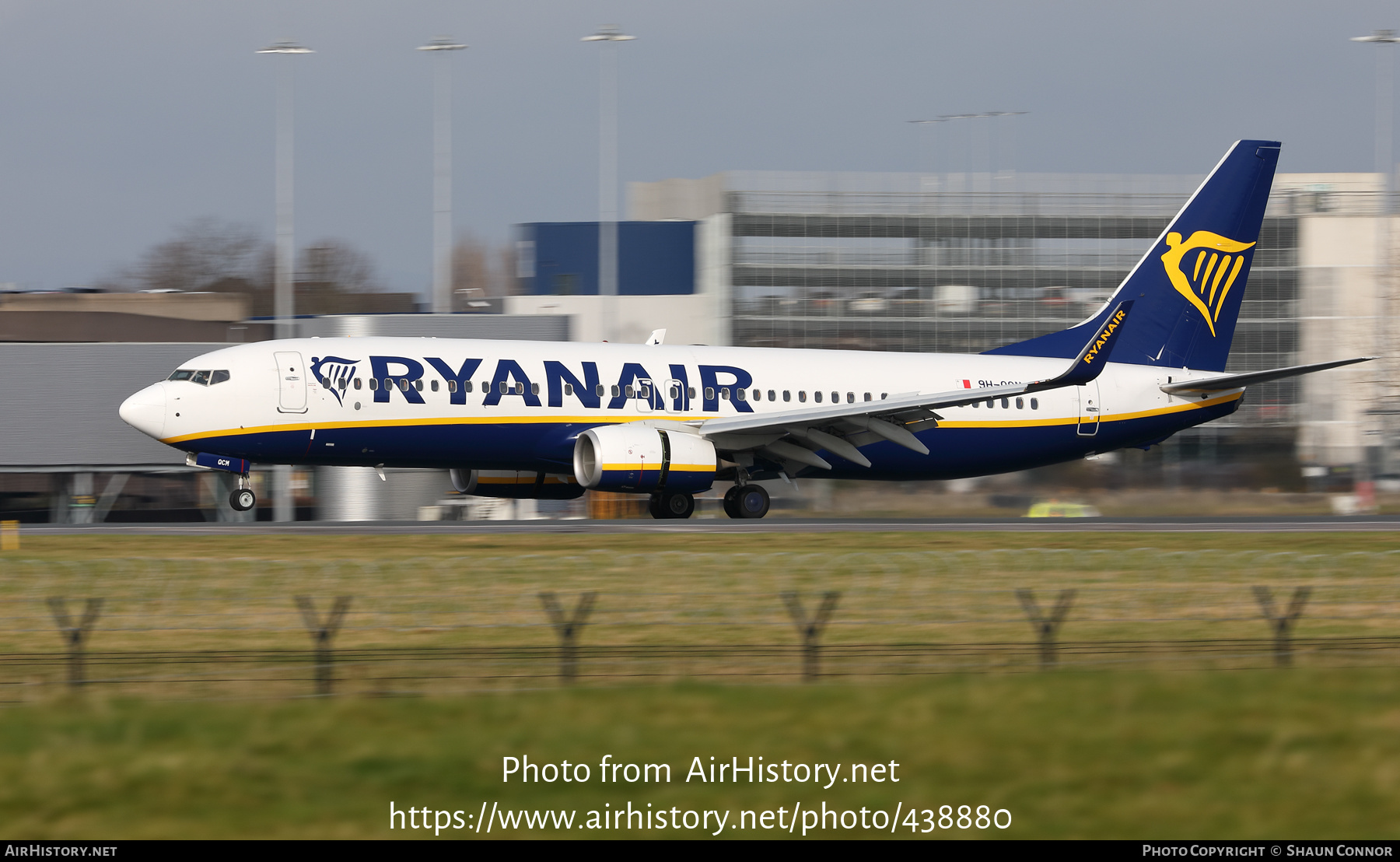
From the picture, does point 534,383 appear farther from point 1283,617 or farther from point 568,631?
point 1283,617

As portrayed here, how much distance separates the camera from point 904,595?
17969 mm

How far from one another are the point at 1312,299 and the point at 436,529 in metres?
98.3

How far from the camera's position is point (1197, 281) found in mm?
42625

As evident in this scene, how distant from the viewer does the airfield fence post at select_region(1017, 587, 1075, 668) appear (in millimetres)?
14930

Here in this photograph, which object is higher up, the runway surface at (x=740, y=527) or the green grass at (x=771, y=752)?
→ the green grass at (x=771, y=752)

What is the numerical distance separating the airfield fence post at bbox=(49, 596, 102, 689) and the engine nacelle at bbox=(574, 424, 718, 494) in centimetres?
1650

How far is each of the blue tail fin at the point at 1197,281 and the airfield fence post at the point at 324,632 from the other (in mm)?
29263

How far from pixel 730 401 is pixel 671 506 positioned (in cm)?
291

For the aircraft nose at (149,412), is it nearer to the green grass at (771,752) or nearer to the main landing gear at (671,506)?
the main landing gear at (671,506)

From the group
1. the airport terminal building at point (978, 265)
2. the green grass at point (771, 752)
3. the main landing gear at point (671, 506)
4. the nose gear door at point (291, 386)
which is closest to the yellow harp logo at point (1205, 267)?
the main landing gear at point (671, 506)

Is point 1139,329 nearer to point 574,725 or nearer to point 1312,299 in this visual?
point 574,725

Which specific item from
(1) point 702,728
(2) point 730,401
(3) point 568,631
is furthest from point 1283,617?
(2) point 730,401

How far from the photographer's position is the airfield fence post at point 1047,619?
14930 mm
